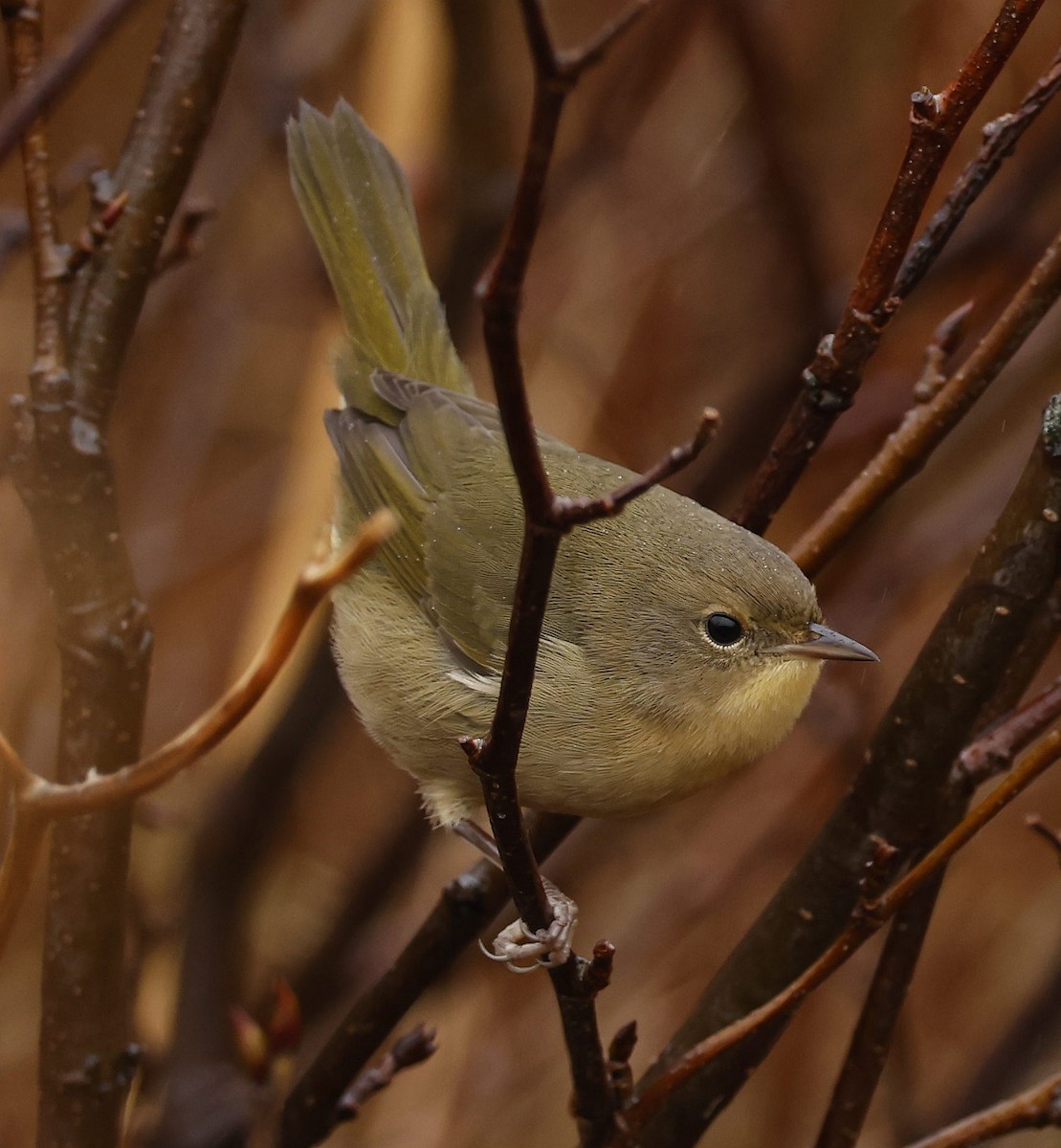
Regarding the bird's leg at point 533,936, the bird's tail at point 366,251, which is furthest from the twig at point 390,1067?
the bird's tail at point 366,251

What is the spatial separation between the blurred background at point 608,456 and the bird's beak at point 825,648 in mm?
1093

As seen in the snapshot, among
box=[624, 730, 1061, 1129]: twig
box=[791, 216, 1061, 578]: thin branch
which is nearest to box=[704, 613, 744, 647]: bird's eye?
box=[791, 216, 1061, 578]: thin branch

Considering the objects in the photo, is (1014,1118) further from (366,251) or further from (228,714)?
(366,251)

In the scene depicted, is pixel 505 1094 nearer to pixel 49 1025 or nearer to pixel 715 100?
pixel 49 1025

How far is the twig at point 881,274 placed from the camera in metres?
1.71

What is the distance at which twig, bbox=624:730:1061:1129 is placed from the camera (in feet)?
5.05

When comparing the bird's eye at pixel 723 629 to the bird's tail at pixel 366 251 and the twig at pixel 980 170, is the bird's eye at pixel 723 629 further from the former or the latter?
the bird's tail at pixel 366 251

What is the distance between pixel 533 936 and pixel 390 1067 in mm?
712

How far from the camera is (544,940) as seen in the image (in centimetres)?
173

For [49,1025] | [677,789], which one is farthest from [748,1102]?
[49,1025]

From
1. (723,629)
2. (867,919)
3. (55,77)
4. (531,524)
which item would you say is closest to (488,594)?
(723,629)

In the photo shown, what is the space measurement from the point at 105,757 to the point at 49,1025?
0.41 m

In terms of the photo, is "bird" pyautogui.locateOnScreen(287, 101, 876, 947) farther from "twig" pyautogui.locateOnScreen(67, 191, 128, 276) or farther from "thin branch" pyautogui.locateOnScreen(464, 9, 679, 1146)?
"twig" pyautogui.locateOnScreen(67, 191, 128, 276)

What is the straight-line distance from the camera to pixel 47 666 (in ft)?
12.2
